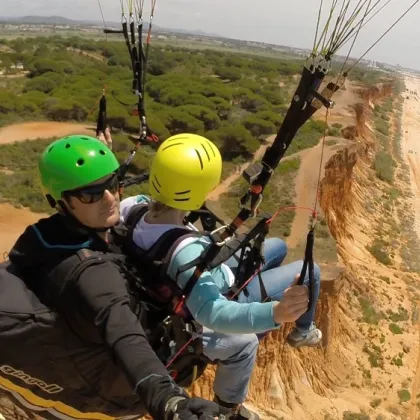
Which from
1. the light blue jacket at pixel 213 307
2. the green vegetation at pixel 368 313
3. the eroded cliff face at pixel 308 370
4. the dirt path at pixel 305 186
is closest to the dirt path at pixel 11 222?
the eroded cliff face at pixel 308 370

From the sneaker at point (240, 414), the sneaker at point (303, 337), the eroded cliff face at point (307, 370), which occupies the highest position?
the sneaker at point (303, 337)

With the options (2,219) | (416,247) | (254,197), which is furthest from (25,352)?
(416,247)

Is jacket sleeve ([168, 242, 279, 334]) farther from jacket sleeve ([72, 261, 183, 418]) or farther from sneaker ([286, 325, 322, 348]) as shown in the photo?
sneaker ([286, 325, 322, 348])

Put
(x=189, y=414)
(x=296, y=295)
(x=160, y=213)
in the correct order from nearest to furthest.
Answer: (x=189, y=414), (x=296, y=295), (x=160, y=213)

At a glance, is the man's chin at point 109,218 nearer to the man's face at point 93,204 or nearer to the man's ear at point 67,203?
the man's face at point 93,204

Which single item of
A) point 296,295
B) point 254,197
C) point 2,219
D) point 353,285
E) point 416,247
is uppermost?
point 254,197

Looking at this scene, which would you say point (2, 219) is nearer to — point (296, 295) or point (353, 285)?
point (353, 285)

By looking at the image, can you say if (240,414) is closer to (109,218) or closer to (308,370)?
(109,218)

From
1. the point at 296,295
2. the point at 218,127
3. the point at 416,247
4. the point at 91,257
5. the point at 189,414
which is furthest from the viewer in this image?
the point at 218,127
